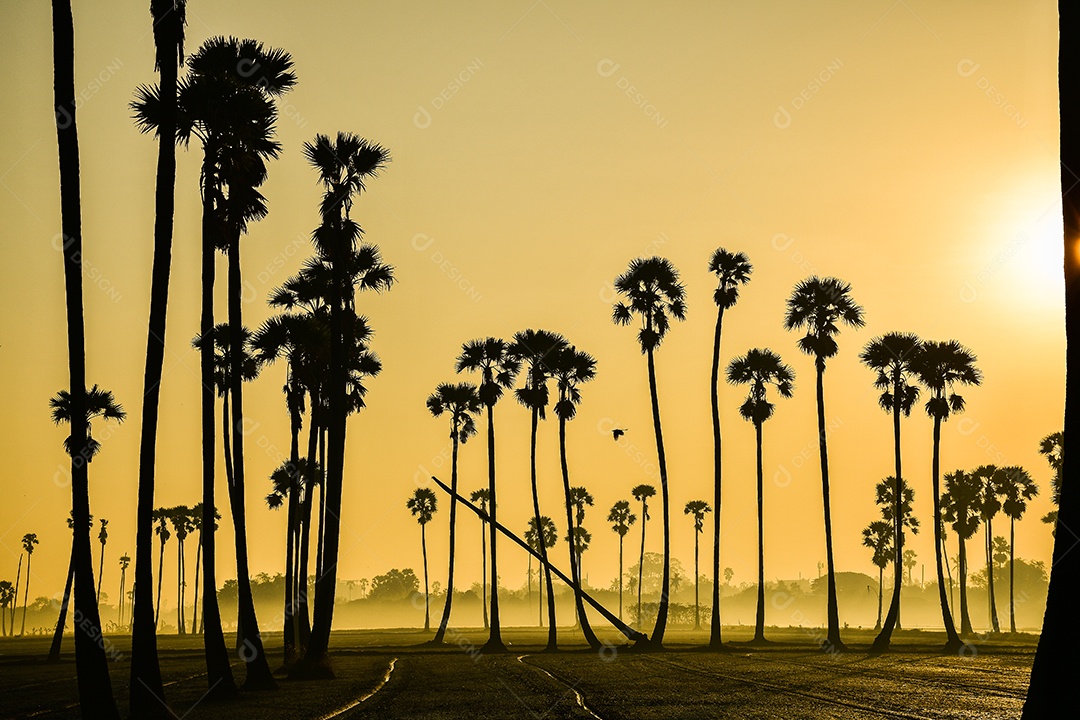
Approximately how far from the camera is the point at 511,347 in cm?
7144

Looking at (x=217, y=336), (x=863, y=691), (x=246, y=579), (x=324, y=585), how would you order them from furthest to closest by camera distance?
(x=217, y=336)
(x=324, y=585)
(x=246, y=579)
(x=863, y=691)

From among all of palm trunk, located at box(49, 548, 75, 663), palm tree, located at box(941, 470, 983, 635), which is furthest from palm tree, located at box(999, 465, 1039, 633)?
palm trunk, located at box(49, 548, 75, 663)

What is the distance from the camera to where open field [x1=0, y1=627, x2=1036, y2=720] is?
2373 centimetres

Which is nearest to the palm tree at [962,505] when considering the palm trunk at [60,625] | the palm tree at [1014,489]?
the palm tree at [1014,489]

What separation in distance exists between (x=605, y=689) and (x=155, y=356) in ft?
53.8

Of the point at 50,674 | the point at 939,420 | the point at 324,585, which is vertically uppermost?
the point at 939,420

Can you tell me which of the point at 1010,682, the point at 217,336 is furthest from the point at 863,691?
the point at 217,336

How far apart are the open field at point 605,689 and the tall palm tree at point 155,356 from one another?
184cm

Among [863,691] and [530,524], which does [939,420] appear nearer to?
[863,691]

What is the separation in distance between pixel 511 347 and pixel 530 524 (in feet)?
375

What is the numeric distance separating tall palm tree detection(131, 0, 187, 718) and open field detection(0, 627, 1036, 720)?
6.03 feet

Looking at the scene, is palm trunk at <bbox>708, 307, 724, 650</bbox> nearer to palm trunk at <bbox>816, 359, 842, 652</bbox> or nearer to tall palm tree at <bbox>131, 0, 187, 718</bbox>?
palm trunk at <bbox>816, 359, 842, 652</bbox>

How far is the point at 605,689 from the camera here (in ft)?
103

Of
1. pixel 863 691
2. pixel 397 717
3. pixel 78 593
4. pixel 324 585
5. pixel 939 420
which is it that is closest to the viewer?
pixel 78 593
